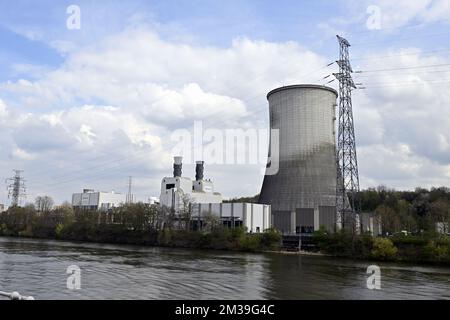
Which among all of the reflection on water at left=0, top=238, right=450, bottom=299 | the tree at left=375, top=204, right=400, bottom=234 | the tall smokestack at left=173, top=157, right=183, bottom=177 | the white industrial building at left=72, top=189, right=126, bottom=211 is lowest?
the reflection on water at left=0, top=238, right=450, bottom=299

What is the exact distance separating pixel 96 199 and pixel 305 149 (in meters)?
40.2

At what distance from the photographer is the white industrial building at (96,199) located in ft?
226

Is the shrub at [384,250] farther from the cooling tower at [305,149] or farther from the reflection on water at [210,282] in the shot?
the cooling tower at [305,149]

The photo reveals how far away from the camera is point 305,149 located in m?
41.3

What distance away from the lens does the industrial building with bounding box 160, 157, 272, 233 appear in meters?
46.5

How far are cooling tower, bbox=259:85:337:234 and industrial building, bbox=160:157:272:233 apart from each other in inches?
141

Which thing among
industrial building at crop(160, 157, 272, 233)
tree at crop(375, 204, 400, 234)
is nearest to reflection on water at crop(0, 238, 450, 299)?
industrial building at crop(160, 157, 272, 233)

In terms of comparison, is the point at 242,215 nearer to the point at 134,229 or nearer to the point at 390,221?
the point at 134,229

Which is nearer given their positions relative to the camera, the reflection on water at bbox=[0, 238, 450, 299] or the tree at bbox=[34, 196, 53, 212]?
the reflection on water at bbox=[0, 238, 450, 299]

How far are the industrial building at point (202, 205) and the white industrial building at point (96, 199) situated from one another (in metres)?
14.0

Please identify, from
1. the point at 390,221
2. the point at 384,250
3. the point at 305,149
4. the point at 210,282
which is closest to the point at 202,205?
the point at 305,149

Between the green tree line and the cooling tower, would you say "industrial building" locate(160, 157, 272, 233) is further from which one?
the cooling tower

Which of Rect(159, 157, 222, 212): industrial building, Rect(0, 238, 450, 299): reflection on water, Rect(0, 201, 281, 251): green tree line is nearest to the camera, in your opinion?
Rect(0, 238, 450, 299): reflection on water
